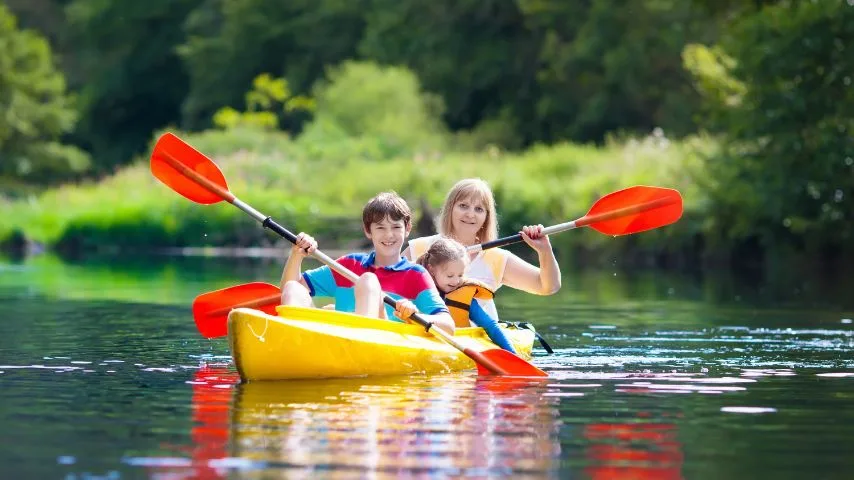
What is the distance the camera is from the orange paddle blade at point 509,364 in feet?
32.9

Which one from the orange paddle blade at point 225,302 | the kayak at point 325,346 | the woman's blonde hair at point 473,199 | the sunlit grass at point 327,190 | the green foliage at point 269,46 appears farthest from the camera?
the green foliage at point 269,46

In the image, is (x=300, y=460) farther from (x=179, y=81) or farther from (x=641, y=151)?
(x=179, y=81)

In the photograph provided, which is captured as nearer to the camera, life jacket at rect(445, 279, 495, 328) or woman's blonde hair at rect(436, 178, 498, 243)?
life jacket at rect(445, 279, 495, 328)

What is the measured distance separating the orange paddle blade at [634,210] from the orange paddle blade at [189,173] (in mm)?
2481

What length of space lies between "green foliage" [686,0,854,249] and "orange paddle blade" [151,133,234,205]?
49.7ft

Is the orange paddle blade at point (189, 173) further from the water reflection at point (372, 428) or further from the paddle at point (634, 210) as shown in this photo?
the paddle at point (634, 210)

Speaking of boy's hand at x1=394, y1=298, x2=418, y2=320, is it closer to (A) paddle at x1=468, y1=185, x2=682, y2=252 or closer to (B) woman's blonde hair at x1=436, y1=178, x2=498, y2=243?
(B) woman's blonde hair at x1=436, y1=178, x2=498, y2=243

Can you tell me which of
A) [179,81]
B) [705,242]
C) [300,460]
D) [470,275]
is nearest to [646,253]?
[705,242]

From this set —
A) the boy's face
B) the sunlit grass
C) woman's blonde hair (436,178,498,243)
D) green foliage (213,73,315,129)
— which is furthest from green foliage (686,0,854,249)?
green foliage (213,73,315,129)

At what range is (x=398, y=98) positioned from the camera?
4378 cm

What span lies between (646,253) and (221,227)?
8614 mm

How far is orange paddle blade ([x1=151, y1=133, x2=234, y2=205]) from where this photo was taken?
11062mm

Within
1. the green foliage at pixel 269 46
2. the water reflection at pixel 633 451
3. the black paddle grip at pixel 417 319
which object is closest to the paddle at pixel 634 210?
the black paddle grip at pixel 417 319

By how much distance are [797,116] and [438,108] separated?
20.6 metres
